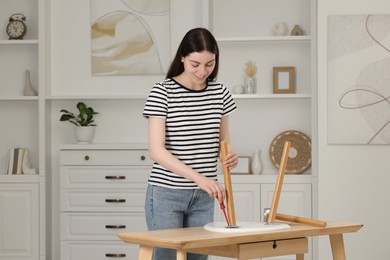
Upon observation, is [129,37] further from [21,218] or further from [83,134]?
[21,218]

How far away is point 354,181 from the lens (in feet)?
18.5

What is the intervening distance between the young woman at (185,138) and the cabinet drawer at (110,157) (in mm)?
2698

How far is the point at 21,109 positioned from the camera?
6.37m

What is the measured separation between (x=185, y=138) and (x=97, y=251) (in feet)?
9.66

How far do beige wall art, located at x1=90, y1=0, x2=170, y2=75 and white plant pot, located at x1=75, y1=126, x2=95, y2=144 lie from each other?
45cm

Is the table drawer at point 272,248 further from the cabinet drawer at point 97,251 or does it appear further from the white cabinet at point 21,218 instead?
the white cabinet at point 21,218

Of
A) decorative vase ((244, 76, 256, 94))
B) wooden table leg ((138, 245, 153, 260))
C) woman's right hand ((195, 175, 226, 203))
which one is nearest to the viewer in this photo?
wooden table leg ((138, 245, 153, 260))

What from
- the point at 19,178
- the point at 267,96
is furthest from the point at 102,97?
the point at 267,96

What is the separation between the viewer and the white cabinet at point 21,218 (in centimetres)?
607

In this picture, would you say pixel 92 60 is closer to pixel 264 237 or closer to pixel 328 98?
pixel 328 98

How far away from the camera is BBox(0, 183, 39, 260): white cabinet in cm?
607

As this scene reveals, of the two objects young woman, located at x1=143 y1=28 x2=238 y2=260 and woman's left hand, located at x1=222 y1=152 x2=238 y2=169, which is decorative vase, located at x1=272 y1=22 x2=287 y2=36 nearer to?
young woman, located at x1=143 y1=28 x2=238 y2=260

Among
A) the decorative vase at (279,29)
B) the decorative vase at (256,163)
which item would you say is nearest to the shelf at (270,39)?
the decorative vase at (279,29)

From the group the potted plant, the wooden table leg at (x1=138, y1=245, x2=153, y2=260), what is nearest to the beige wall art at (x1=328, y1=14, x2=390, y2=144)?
the potted plant
